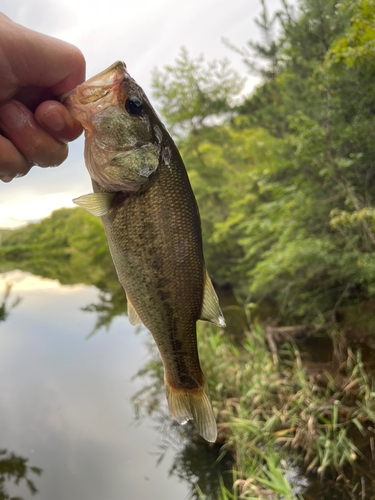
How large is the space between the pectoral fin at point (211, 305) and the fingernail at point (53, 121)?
2.37 feet

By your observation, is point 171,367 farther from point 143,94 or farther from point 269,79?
point 269,79

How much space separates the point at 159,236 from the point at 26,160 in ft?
2.04

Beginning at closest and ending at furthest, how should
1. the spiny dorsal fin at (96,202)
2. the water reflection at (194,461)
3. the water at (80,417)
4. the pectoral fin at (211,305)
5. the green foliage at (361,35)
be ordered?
the spiny dorsal fin at (96,202)
the pectoral fin at (211,305)
the green foliage at (361,35)
the water reflection at (194,461)
the water at (80,417)

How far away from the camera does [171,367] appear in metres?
1.24

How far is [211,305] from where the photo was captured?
45.3 inches

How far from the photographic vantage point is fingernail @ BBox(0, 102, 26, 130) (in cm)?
Result: 118

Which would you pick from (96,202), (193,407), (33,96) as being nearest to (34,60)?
(33,96)

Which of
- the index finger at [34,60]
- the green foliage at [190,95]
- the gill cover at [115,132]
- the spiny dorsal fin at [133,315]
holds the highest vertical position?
the green foliage at [190,95]

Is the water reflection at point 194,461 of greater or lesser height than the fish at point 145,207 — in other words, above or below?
below

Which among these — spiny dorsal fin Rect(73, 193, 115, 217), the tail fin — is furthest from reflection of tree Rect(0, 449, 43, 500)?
spiny dorsal fin Rect(73, 193, 115, 217)

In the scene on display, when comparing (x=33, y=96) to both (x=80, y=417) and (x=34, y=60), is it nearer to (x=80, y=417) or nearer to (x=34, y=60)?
(x=34, y=60)

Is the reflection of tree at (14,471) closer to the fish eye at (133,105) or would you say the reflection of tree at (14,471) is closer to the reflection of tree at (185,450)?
the reflection of tree at (185,450)

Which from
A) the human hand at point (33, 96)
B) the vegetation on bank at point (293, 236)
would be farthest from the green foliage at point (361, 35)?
the human hand at point (33, 96)

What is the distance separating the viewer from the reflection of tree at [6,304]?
10.5 m
